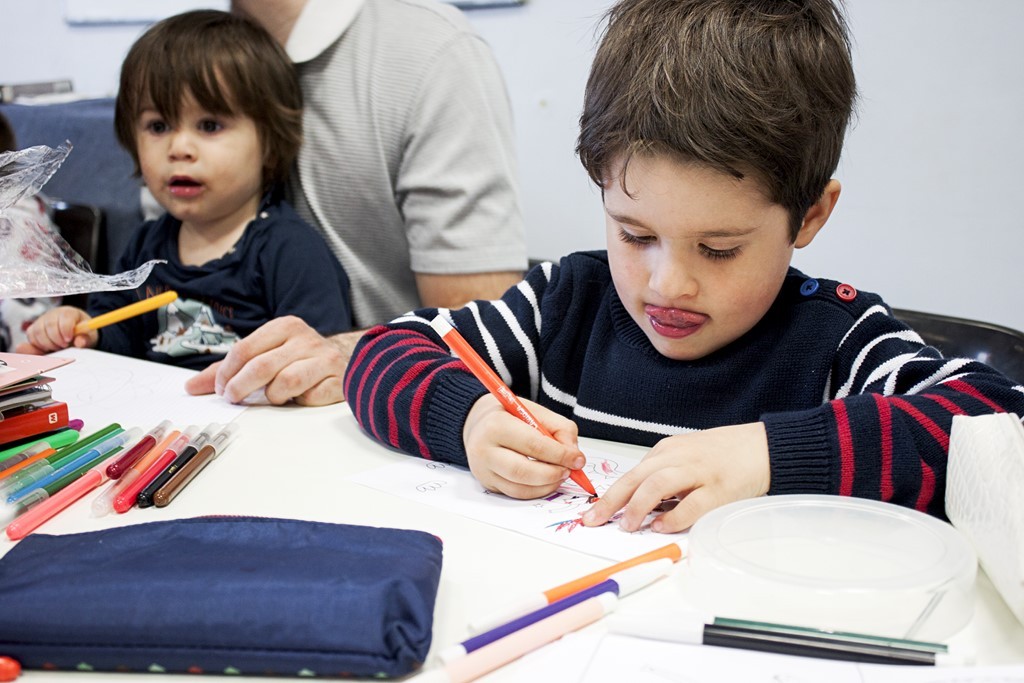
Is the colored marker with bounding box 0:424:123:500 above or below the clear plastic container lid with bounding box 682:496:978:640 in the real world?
below

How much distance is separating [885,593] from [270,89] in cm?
118

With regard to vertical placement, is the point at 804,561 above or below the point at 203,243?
above

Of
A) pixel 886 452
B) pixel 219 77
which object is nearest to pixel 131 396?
pixel 219 77

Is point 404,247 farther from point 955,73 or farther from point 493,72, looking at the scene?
point 955,73

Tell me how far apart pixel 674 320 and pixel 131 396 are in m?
0.61

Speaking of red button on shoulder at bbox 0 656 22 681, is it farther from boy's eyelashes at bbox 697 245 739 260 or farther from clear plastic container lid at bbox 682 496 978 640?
boy's eyelashes at bbox 697 245 739 260

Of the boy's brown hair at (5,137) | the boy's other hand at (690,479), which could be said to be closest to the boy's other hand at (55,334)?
the boy's brown hair at (5,137)

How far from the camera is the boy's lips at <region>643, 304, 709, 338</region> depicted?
2.86ft

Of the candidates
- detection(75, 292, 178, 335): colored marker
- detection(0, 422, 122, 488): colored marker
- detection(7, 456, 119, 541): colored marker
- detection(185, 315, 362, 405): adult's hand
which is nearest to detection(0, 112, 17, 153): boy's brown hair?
detection(75, 292, 178, 335): colored marker

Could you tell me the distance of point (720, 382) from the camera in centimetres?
94

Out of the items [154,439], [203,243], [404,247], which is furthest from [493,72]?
[154,439]

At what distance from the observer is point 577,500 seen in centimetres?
74

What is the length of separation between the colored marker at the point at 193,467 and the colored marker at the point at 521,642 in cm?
34

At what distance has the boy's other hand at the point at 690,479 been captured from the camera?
2.18 feet
